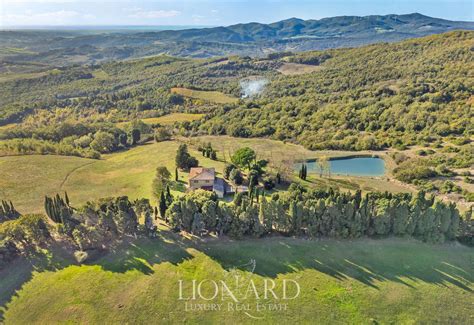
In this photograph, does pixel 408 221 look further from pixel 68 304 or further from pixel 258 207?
pixel 68 304

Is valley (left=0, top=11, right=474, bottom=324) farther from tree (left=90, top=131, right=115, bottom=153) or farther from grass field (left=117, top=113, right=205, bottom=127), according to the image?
grass field (left=117, top=113, right=205, bottom=127)

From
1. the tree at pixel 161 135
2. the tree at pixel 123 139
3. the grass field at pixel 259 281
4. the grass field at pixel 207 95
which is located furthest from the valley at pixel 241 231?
the grass field at pixel 207 95

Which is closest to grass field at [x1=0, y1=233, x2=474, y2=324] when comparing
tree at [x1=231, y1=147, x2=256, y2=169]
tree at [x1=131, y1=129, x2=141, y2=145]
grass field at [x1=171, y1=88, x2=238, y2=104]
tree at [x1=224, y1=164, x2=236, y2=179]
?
tree at [x1=224, y1=164, x2=236, y2=179]

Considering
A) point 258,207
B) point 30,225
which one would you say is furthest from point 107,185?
point 258,207

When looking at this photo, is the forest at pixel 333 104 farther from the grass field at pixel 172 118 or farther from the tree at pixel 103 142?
the tree at pixel 103 142

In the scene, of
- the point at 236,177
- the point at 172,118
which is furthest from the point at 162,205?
the point at 172,118

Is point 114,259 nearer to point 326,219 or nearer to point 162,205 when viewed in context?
point 162,205
